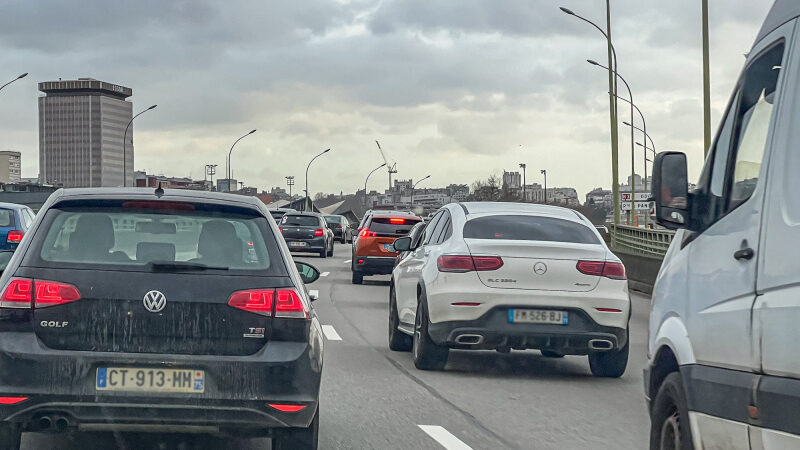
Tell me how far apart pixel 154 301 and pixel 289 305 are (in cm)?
65

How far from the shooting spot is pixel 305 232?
126ft

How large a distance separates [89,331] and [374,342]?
774cm

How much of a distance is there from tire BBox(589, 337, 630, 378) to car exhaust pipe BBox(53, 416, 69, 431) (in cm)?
581

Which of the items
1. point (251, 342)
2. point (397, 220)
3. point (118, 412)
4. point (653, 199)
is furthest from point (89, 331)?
point (397, 220)

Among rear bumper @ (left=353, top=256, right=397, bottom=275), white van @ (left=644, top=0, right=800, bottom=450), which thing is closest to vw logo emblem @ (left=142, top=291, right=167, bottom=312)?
white van @ (left=644, top=0, right=800, bottom=450)

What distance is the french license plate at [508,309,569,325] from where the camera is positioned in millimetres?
9812

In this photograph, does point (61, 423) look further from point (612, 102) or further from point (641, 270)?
point (612, 102)

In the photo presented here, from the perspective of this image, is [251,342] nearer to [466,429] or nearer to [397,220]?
[466,429]

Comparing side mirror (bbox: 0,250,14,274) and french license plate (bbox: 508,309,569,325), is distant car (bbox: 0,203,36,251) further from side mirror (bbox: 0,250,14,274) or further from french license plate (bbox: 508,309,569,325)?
side mirror (bbox: 0,250,14,274)

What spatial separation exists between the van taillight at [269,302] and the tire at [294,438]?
0.56m

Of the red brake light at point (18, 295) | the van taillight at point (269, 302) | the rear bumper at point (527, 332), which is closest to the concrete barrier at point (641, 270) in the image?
the rear bumper at point (527, 332)

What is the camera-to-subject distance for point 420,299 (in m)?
10.6

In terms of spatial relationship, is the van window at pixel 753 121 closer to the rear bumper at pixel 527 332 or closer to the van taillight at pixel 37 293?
the van taillight at pixel 37 293

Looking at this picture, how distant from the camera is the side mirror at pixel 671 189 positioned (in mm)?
4590
